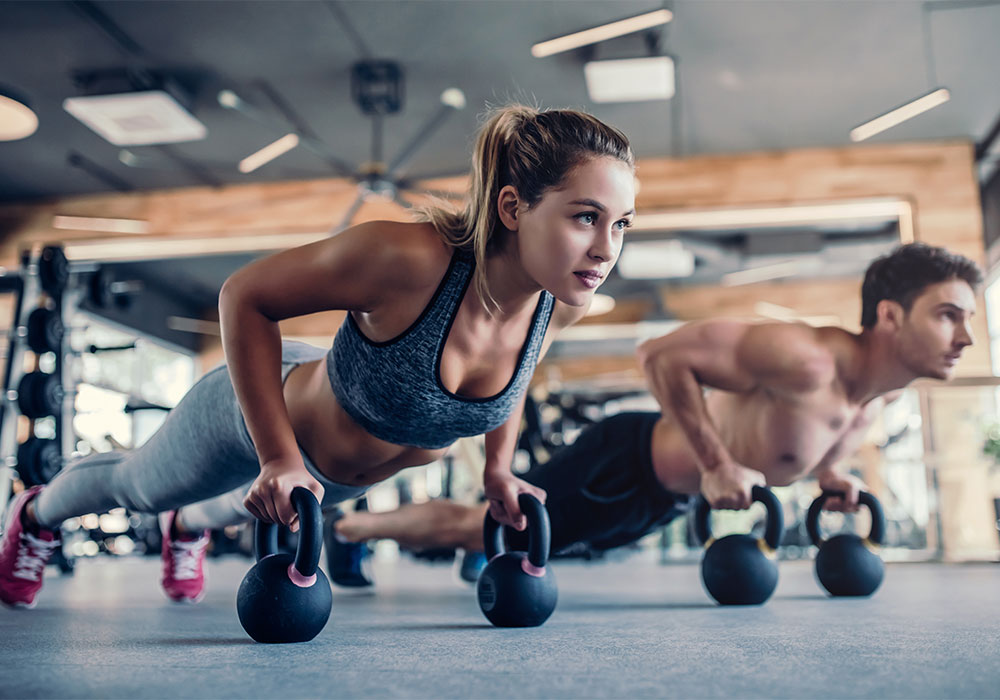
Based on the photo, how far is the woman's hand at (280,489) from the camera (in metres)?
1.19

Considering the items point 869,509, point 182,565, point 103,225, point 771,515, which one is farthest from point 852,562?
point 103,225

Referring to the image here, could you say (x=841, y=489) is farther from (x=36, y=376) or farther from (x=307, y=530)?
(x=36, y=376)

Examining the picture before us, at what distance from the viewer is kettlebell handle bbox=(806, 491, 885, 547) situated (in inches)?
82.2

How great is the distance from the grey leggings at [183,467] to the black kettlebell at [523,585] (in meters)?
0.40

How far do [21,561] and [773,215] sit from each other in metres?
4.71

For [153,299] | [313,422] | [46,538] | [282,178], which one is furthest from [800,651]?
[153,299]

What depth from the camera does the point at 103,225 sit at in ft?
20.4

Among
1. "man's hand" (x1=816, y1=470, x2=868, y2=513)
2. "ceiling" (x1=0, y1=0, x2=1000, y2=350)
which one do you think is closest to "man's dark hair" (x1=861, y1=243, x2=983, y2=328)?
"man's hand" (x1=816, y1=470, x2=868, y2=513)

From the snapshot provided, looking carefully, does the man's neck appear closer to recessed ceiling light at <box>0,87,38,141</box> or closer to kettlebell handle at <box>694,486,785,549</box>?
kettlebell handle at <box>694,486,785,549</box>

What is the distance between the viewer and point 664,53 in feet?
14.6

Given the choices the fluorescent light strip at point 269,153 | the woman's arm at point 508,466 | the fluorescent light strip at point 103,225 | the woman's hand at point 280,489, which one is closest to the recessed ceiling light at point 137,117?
the fluorescent light strip at point 269,153

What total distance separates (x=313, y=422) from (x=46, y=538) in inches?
30.3

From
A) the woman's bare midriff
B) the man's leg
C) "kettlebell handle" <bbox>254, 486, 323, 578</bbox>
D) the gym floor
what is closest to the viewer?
the gym floor

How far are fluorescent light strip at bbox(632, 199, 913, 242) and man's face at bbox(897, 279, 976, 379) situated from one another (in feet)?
11.3
